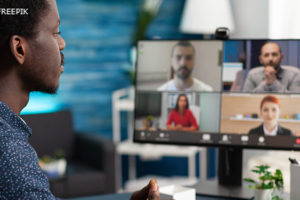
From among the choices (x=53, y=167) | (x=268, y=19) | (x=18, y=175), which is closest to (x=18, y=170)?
(x=18, y=175)

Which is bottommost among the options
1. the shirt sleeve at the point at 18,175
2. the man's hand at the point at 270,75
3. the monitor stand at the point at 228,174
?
the monitor stand at the point at 228,174

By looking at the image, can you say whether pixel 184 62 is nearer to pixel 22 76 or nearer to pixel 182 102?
pixel 182 102

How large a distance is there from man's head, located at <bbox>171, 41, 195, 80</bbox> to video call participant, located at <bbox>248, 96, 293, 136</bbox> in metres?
0.27

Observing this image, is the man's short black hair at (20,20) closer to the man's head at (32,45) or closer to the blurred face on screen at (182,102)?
the man's head at (32,45)

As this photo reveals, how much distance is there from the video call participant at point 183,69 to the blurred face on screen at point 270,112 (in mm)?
218

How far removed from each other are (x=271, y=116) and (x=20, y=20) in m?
0.87

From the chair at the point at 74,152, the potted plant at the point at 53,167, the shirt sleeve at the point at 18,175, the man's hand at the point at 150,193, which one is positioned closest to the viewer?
the shirt sleeve at the point at 18,175

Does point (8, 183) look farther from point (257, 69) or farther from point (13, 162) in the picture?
point (257, 69)

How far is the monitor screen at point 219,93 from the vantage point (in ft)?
4.64

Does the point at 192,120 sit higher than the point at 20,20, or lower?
lower

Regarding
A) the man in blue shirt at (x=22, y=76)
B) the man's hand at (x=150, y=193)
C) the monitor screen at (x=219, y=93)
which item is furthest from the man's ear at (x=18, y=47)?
the monitor screen at (x=219, y=93)

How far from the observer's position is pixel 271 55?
1.42 m

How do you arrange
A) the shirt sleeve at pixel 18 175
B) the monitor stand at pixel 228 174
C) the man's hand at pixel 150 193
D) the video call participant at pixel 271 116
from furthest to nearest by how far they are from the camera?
the monitor stand at pixel 228 174 < the video call participant at pixel 271 116 < the man's hand at pixel 150 193 < the shirt sleeve at pixel 18 175

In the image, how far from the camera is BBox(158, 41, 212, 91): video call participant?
4.93 feet
